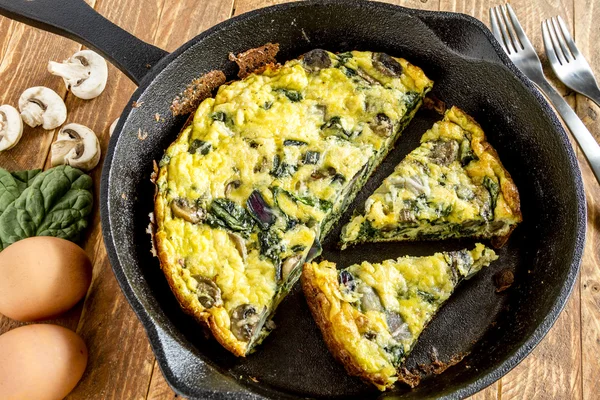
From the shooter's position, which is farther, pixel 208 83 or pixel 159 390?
pixel 208 83

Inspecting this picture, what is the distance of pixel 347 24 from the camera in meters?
4.25

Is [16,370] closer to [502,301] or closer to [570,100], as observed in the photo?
[502,301]

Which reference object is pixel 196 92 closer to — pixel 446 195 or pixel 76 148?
pixel 76 148

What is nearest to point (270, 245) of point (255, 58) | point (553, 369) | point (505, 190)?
point (255, 58)

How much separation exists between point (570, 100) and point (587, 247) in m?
1.08

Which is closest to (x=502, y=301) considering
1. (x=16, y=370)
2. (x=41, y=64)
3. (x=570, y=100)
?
(x=570, y=100)

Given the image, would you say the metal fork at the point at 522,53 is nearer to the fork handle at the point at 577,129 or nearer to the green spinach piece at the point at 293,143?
the fork handle at the point at 577,129

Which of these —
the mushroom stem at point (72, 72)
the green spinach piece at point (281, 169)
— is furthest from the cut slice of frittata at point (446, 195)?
the mushroom stem at point (72, 72)

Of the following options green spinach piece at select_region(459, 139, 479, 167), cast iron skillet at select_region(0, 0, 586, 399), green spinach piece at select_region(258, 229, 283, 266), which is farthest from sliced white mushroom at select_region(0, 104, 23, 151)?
green spinach piece at select_region(459, 139, 479, 167)

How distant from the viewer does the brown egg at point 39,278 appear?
12.1 feet

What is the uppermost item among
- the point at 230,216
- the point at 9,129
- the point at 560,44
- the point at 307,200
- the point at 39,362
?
the point at 560,44

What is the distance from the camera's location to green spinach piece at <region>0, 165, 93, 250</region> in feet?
13.4

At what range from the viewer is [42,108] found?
4.45 meters

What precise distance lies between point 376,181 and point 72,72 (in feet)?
7.13
